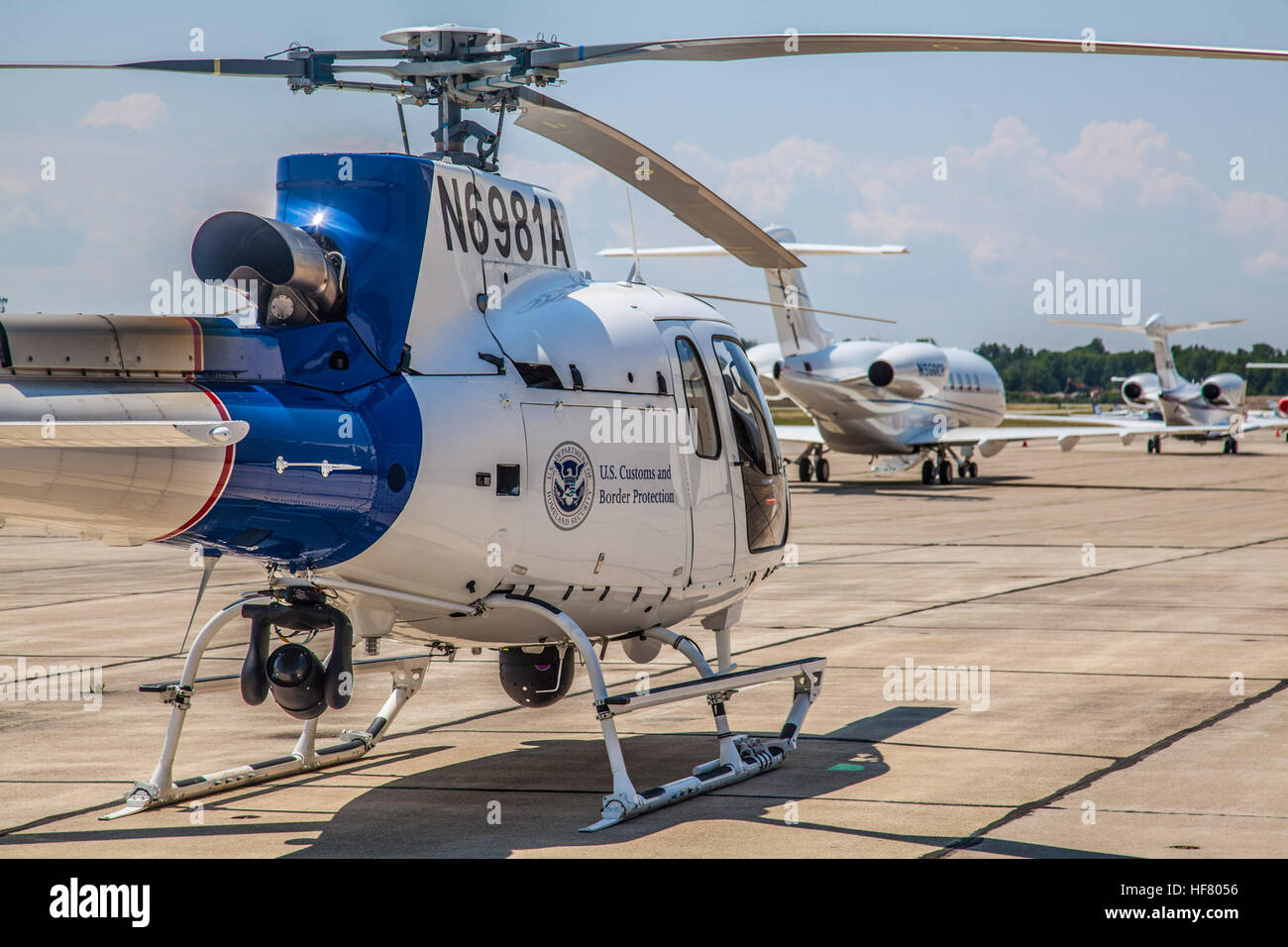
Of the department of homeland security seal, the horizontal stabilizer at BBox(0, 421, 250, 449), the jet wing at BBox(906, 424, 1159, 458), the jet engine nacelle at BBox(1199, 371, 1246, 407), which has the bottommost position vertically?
the jet wing at BBox(906, 424, 1159, 458)

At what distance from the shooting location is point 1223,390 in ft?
202

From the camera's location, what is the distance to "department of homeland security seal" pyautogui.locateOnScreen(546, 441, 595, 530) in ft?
26.8

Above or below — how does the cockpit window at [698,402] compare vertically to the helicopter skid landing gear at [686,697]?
above

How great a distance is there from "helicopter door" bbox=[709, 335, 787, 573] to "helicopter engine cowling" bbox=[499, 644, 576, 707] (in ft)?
4.68

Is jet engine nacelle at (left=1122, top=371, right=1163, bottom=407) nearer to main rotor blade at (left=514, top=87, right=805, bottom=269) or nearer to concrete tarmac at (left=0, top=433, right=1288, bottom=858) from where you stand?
concrete tarmac at (left=0, top=433, right=1288, bottom=858)

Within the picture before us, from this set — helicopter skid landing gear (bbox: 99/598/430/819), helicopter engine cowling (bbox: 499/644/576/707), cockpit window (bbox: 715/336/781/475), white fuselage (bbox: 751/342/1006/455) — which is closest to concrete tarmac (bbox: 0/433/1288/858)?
helicopter skid landing gear (bbox: 99/598/430/819)

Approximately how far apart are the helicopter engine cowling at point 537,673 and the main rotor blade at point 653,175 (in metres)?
2.95

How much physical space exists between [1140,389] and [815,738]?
59428mm

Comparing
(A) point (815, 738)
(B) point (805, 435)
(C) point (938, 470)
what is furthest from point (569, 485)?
(B) point (805, 435)

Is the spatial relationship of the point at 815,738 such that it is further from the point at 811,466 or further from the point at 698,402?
the point at 811,466

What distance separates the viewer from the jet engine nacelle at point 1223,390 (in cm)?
6147

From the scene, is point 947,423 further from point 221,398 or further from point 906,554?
point 221,398

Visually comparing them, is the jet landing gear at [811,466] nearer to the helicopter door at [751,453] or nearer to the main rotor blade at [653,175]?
the helicopter door at [751,453]

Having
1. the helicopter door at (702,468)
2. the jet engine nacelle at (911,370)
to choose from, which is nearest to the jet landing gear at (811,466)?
the jet engine nacelle at (911,370)
